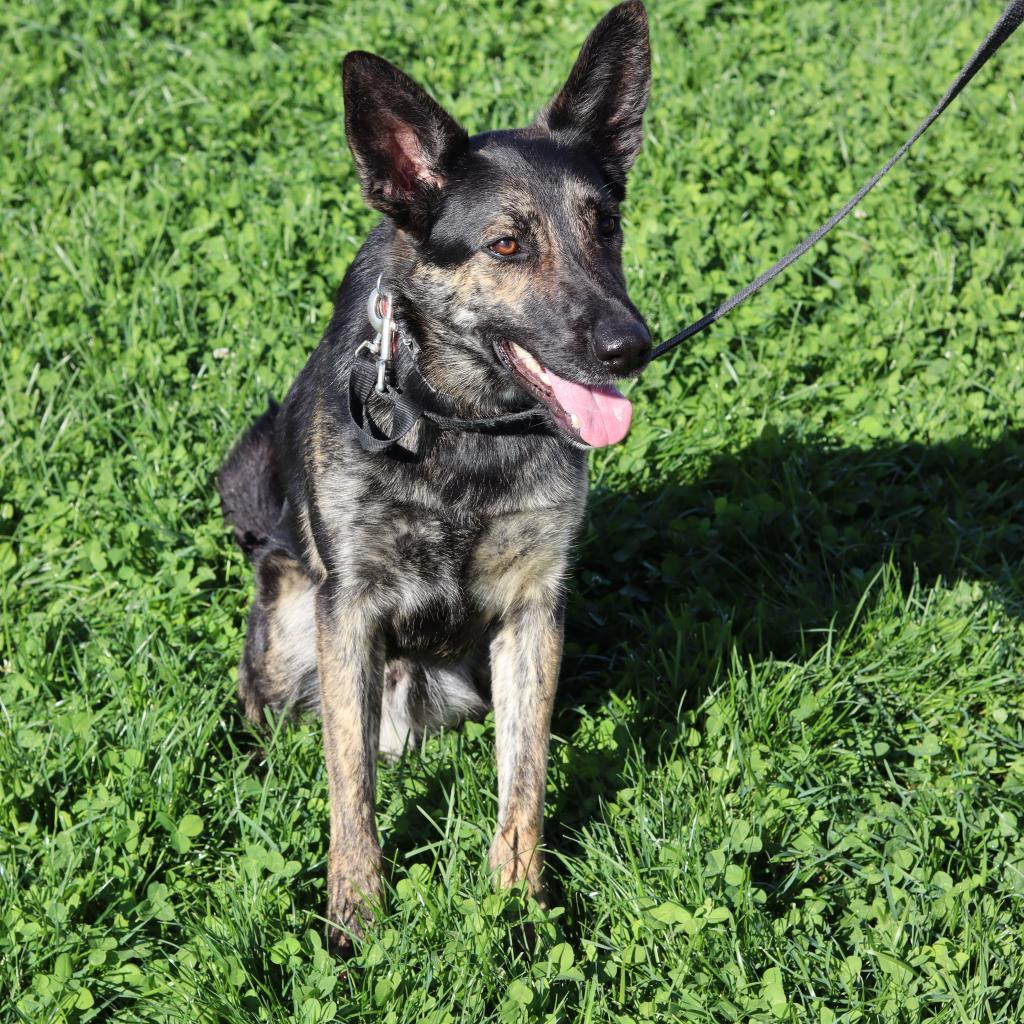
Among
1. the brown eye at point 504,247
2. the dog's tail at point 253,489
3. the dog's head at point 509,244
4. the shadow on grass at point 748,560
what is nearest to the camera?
the dog's head at point 509,244

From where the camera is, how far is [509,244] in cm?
307

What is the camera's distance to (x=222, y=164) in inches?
231

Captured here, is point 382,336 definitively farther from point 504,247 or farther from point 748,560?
point 748,560

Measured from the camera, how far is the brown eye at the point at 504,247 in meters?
3.07

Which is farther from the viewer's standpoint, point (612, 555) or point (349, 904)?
point (612, 555)

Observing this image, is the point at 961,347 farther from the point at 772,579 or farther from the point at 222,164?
the point at 222,164

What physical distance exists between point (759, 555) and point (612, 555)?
0.50 meters

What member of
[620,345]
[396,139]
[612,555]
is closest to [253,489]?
[612,555]

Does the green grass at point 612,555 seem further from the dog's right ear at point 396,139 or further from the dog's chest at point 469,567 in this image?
the dog's right ear at point 396,139

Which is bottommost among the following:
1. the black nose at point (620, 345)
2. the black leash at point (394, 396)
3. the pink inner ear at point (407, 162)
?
the black leash at point (394, 396)

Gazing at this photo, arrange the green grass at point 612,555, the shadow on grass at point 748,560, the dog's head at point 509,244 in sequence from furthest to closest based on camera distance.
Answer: the shadow on grass at point 748,560
the dog's head at point 509,244
the green grass at point 612,555

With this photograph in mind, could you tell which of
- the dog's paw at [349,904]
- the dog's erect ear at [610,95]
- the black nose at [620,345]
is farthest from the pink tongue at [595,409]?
the dog's paw at [349,904]

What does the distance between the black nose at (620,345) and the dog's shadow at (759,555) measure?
1.13 m

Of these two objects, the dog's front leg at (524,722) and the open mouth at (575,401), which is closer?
the open mouth at (575,401)
